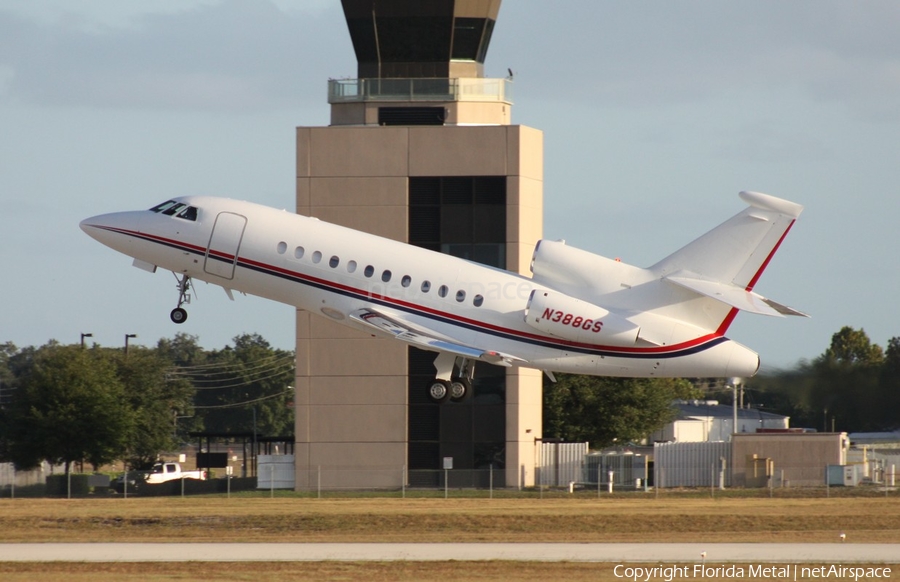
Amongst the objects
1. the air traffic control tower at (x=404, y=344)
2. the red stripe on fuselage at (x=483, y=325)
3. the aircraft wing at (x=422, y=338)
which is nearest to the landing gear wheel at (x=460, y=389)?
the aircraft wing at (x=422, y=338)

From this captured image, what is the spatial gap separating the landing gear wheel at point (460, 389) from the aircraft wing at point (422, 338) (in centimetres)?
134

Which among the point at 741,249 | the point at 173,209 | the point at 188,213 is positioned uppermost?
the point at 173,209

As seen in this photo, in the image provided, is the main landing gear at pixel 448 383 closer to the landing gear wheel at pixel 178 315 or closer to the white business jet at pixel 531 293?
the white business jet at pixel 531 293

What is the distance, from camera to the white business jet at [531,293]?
108 ft

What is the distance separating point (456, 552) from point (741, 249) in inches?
376

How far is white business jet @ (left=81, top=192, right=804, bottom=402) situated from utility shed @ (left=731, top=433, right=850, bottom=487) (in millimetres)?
18496

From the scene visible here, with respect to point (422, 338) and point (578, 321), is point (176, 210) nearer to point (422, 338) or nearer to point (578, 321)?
point (422, 338)

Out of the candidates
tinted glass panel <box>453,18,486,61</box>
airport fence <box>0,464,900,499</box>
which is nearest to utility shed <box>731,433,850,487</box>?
airport fence <box>0,464,900,499</box>

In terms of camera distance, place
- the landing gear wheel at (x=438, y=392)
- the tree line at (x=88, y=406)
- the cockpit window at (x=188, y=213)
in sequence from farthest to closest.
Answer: the tree line at (x=88, y=406) < the cockpit window at (x=188, y=213) < the landing gear wheel at (x=438, y=392)

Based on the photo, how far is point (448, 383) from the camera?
1353 inches

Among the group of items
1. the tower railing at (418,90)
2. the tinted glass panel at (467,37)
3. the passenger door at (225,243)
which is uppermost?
the tinted glass panel at (467,37)

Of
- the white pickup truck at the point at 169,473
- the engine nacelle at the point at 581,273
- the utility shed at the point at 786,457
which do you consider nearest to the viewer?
the engine nacelle at the point at 581,273

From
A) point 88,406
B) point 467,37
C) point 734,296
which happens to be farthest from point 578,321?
point 88,406

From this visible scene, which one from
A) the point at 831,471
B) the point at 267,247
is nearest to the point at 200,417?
the point at 831,471
